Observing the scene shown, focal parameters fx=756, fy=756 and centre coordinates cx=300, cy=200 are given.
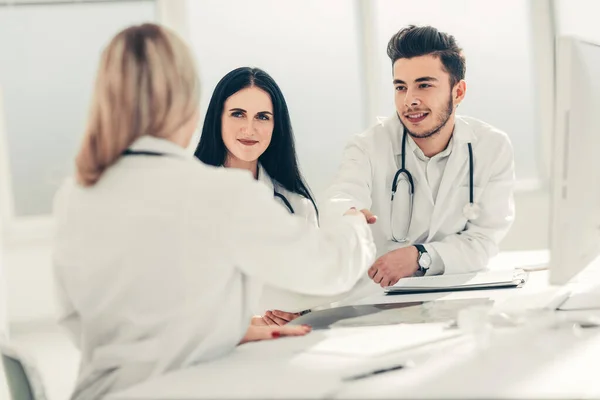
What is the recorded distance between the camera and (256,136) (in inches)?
95.4

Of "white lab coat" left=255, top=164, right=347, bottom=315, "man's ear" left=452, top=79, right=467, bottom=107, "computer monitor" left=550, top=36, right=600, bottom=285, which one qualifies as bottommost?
"white lab coat" left=255, top=164, right=347, bottom=315

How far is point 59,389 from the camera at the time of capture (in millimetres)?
3395

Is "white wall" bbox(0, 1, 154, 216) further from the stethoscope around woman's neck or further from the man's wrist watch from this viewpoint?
the man's wrist watch

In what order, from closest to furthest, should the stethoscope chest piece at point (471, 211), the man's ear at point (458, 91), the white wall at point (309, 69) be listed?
the stethoscope chest piece at point (471, 211), the man's ear at point (458, 91), the white wall at point (309, 69)

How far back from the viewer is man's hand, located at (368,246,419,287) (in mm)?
2096

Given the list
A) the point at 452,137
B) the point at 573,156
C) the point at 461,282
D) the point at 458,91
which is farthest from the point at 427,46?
the point at 573,156

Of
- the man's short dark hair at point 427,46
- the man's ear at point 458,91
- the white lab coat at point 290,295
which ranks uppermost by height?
the man's short dark hair at point 427,46

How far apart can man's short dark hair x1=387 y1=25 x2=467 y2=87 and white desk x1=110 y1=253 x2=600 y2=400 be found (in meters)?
1.35

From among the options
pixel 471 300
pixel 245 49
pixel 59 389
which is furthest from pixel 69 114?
pixel 471 300

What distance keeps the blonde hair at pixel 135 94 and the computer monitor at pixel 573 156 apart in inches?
26.6

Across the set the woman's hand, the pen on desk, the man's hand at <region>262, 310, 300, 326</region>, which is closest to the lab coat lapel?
the man's hand at <region>262, 310, 300, 326</region>

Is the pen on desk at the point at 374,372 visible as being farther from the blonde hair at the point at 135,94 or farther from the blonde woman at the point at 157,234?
the blonde hair at the point at 135,94

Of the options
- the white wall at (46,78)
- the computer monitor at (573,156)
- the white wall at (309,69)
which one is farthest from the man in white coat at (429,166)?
the white wall at (46,78)

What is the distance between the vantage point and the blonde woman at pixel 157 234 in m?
1.27
